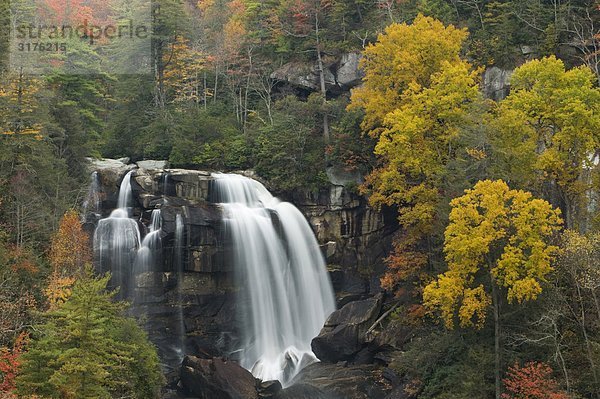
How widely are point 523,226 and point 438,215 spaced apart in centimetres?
479

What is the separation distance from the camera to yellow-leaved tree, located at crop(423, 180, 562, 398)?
21.0 meters

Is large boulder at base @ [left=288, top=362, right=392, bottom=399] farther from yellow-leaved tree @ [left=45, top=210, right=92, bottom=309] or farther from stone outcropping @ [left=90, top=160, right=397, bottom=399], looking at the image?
yellow-leaved tree @ [left=45, top=210, right=92, bottom=309]

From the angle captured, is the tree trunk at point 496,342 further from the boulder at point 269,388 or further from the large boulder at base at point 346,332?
the boulder at point 269,388

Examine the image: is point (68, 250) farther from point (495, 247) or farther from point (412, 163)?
point (495, 247)

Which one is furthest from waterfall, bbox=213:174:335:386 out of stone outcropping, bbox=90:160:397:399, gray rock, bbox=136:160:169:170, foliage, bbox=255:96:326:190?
gray rock, bbox=136:160:169:170

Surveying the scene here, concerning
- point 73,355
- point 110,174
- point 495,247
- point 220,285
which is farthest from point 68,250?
point 495,247

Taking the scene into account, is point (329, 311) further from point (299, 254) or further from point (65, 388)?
point (65, 388)

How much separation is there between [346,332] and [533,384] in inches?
429

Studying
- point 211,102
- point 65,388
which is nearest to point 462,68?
point 65,388

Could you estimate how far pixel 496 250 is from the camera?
22266 millimetres

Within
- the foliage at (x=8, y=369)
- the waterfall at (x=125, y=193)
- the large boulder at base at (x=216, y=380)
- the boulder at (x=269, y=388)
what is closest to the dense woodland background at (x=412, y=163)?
the foliage at (x=8, y=369)

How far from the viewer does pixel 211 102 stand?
49062 mm

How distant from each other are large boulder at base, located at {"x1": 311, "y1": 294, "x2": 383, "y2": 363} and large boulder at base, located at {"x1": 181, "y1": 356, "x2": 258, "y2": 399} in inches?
158

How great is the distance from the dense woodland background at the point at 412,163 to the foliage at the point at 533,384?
115 mm
